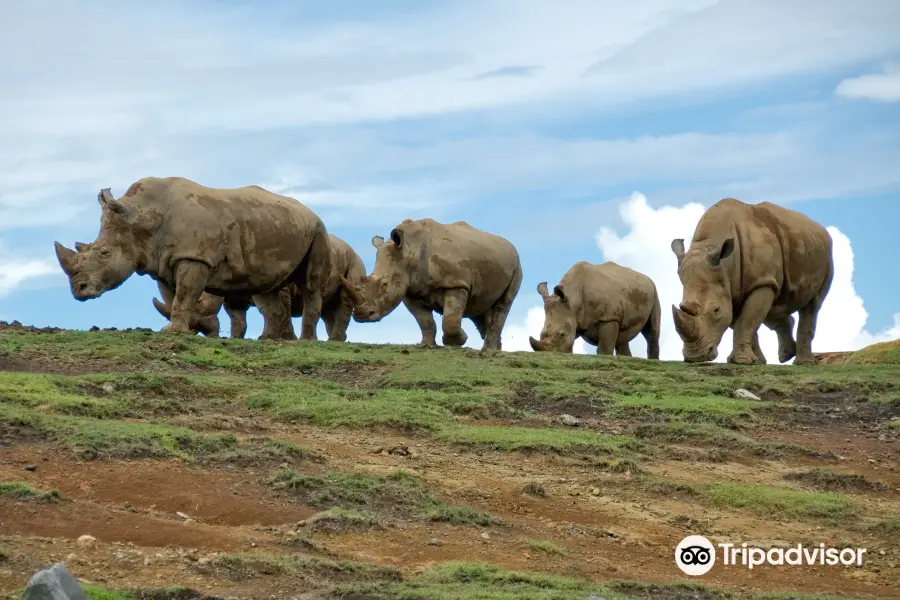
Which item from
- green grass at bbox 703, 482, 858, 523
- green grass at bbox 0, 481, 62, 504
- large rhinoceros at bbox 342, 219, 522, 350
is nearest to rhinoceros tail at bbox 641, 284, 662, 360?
large rhinoceros at bbox 342, 219, 522, 350

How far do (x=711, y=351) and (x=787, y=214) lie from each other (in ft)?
8.70

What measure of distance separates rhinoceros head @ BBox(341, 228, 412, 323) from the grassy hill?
15.6 ft

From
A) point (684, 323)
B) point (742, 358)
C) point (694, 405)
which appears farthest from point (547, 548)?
point (742, 358)

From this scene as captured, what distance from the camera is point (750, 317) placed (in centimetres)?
2100

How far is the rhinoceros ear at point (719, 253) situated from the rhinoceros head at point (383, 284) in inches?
195

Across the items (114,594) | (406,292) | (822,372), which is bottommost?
(114,594)

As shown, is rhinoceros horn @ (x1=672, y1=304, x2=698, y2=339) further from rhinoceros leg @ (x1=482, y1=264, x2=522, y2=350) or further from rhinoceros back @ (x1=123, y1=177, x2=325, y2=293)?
rhinoceros leg @ (x1=482, y1=264, x2=522, y2=350)

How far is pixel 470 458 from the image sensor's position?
43.7 feet

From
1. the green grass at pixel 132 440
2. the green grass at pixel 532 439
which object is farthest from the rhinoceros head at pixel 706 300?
the green grass at pixel 132 440

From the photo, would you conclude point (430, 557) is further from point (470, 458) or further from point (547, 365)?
point (547, 365)

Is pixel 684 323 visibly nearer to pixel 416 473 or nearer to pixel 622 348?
pixel 622 348

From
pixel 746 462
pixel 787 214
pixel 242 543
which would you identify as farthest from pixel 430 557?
pixel 787 214

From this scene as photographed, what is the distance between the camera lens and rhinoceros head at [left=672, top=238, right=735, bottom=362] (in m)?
20.3

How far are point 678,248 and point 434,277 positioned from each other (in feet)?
13.0
